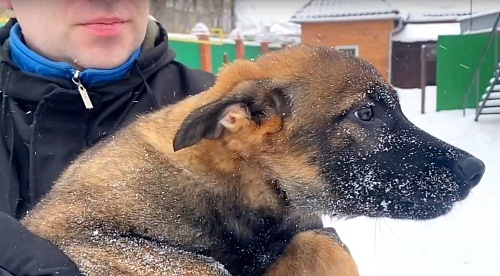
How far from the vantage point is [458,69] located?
629 inches

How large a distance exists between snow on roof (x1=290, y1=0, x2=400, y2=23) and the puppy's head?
13.3 m

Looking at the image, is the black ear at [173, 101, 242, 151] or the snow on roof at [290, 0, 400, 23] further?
the snow on roof at [290, 0, 400, 23]

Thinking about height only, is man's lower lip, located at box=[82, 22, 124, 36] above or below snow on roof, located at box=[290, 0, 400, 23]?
above

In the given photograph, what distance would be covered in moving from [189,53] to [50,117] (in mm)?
12211

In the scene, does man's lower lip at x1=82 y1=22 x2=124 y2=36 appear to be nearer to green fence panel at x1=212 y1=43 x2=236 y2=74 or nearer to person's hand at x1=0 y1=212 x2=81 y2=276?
person's hand at x1=0 y1=212 x2=81 y2=276

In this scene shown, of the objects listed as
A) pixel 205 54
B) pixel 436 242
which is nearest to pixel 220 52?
pixel 205 54

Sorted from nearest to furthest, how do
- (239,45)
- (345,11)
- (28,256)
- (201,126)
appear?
(28,256) < (201,126) < (345,11) < (239,45)

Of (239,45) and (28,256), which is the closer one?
(28,256)

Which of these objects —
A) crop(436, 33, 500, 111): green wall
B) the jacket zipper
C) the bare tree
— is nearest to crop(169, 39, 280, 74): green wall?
crop(436, 33, 500, 111): green wall

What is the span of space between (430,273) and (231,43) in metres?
12.4

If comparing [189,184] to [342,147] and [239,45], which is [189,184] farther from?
[239,45]

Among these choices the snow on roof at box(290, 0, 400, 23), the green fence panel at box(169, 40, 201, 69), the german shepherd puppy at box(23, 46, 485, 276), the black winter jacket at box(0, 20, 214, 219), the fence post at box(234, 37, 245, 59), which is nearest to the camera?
the german shepherd puppy at box(23, 46, 485, 276)

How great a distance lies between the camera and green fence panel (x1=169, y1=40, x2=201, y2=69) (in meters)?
14.3

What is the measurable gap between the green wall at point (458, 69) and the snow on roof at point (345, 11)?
6.98 ft
